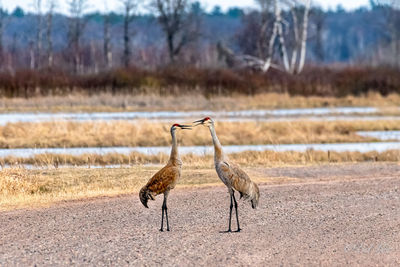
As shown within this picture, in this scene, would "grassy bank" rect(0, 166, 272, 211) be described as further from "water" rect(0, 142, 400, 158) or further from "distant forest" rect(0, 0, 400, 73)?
"distant forest" rect(0, 0, 400, 73)

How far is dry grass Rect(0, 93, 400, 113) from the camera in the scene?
3731 centimetres

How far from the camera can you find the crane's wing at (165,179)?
1052 cm

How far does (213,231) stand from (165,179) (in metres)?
1.18

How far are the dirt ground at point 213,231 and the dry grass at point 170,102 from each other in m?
22.6

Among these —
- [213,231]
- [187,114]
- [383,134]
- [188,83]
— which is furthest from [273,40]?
[213,231]

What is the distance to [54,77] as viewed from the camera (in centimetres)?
4184

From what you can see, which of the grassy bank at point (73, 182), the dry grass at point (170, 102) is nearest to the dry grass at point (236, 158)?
the grassy bank at point (73, 182)

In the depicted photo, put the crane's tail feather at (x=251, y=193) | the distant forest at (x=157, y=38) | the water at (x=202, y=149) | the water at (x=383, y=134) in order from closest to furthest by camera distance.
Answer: the crane's tail feather at (x=251, y=193)
the water at (x=202, y=149)
the water at (x=383, y=134)
the distant forest at (x=157, y=38)

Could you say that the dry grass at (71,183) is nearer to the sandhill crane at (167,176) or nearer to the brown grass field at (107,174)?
the brown grass field at (107,174)

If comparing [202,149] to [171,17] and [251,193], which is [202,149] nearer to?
[251,193]

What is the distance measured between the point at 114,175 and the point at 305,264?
7799 mm

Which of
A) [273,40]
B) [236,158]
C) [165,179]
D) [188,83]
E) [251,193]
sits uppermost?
[273,40]

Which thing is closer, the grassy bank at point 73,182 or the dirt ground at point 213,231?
the dirt ground at point 213,231

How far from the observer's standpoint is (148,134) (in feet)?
87.2
